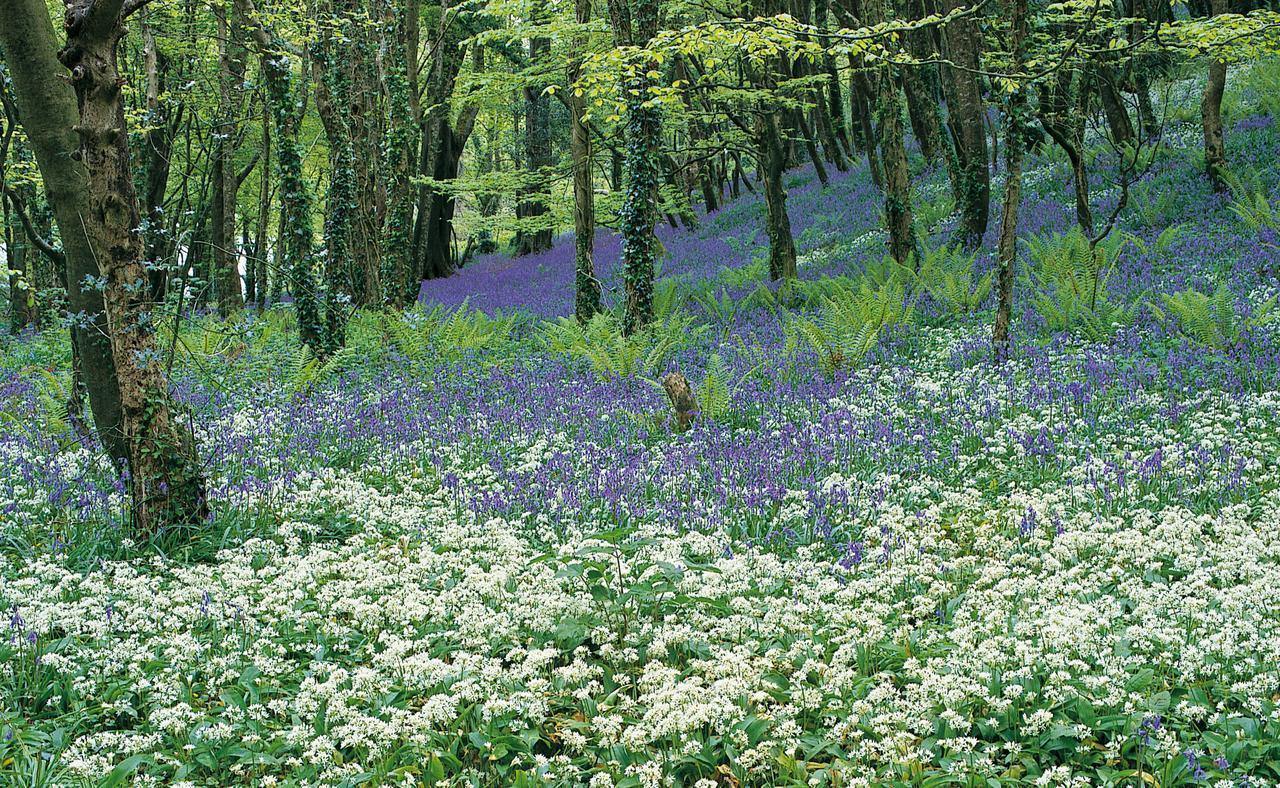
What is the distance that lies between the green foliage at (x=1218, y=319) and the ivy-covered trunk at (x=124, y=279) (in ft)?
29.8

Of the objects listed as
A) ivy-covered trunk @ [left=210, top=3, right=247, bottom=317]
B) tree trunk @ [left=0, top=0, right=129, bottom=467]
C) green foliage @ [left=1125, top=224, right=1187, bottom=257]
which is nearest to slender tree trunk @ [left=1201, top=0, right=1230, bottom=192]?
green foliage @ [left=1125, top=224, right=1187, bottom=257]

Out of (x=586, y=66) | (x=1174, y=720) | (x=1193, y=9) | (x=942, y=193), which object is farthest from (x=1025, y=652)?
(x=1193, y=9)

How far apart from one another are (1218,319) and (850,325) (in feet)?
12.3

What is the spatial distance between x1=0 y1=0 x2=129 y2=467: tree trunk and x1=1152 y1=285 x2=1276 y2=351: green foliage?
9.63 m

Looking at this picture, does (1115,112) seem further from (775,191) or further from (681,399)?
(681,399)

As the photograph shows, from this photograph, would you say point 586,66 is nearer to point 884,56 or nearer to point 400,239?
point 884,56

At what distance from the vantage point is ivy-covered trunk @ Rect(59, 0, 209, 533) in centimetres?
543

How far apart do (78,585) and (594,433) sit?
14.0ft

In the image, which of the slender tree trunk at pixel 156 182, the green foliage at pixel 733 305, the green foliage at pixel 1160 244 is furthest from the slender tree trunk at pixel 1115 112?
the slender tree trunk at pixel 156 182

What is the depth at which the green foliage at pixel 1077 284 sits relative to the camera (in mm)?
9867

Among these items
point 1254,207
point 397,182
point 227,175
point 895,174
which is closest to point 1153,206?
point 1254,207

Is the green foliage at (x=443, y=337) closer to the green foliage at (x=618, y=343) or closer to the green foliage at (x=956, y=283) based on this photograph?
the green foliage at (x=618, y=343)

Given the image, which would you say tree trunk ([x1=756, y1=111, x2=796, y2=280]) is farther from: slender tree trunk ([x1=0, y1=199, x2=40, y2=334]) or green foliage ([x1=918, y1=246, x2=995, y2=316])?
slender tree trunk ([x1=0, y1=199, x2=40, y2=334])

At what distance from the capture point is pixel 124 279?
5633 mm
